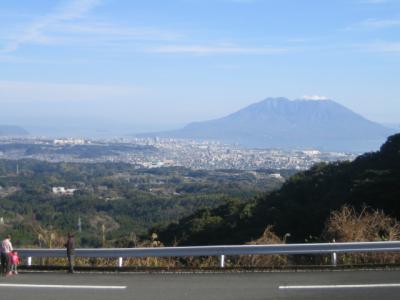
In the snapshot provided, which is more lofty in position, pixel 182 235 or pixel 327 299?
pixel 327 299

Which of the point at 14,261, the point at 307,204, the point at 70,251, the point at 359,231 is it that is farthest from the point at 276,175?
the point at 14,261

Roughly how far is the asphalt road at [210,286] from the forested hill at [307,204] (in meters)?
9.29

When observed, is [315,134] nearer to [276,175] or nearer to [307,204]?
[276,175]

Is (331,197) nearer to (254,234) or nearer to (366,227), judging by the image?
(254,234)

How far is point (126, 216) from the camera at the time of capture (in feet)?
215

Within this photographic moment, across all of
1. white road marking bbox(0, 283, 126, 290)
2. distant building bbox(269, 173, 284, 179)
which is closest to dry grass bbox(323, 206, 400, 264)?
white road marking bbox(0, 283, 126, 290)

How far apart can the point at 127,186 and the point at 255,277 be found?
81922mm

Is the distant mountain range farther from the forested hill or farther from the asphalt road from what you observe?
the asphalt road

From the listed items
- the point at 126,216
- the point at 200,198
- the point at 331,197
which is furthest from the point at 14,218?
the point at 331,197

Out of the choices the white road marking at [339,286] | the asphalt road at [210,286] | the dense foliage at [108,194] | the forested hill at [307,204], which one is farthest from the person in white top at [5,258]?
the dense foliage at [108,194]

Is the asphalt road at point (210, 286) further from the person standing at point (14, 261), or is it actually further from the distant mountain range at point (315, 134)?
the distant mountain range at point (315, 134)

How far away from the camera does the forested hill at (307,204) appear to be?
22.6 m

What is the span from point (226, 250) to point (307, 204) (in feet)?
56.8

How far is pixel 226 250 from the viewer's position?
36.0ft
